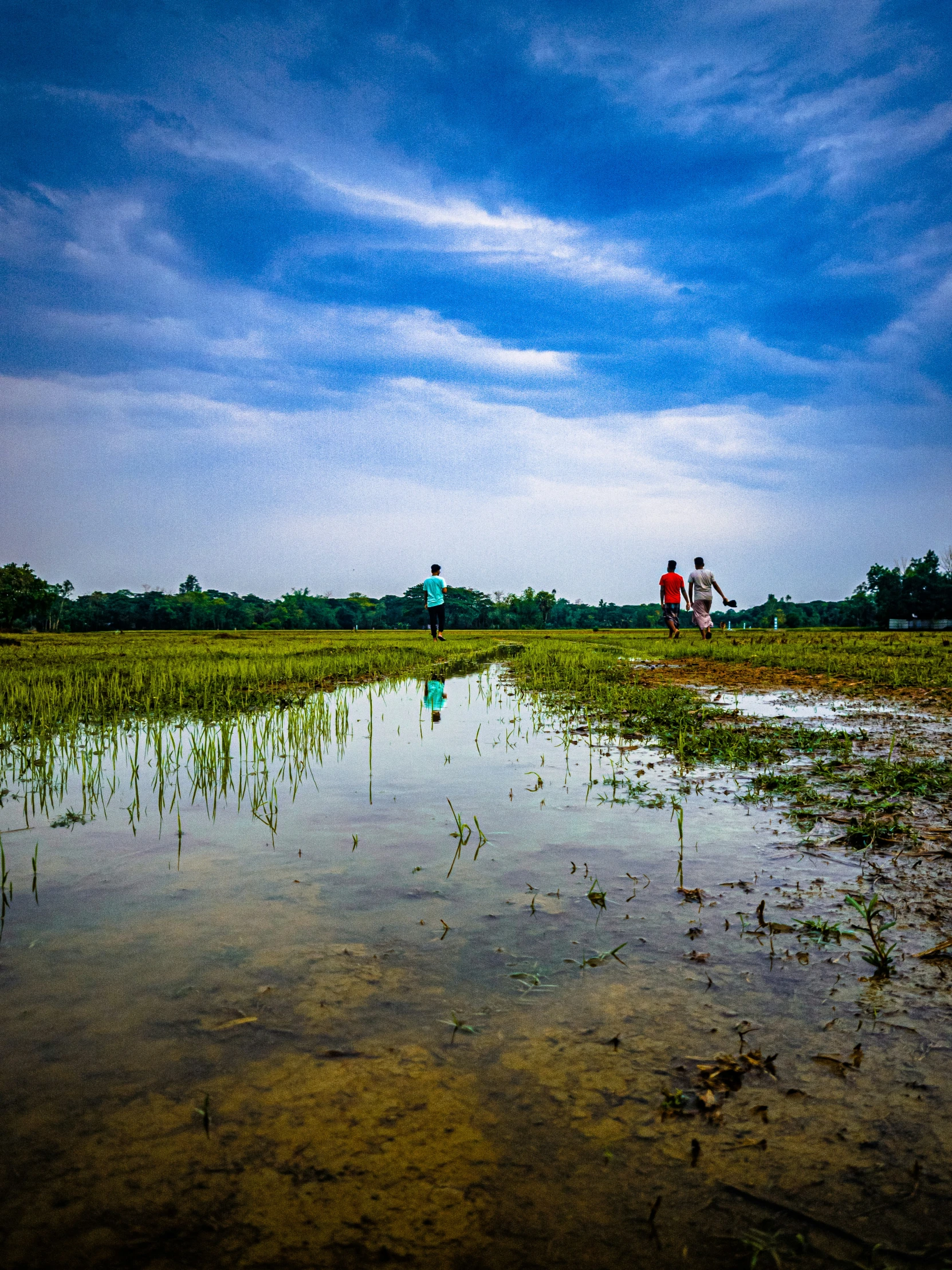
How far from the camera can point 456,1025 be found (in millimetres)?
1740

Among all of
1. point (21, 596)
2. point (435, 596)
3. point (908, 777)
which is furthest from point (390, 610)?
point (908, 777)

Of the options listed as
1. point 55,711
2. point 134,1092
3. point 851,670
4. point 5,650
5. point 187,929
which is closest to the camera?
point 134,1092

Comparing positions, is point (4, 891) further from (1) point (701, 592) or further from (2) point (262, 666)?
(1) point (701, 592)

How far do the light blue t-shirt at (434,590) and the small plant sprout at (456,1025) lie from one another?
56.4 ft

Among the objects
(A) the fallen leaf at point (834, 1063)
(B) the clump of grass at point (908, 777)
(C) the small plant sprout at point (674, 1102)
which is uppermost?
(B) the clump of grass at point (908, 777)

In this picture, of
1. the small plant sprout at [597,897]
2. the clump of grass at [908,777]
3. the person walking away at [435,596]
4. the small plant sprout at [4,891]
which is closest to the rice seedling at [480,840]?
the small plant sprout at [597,897]

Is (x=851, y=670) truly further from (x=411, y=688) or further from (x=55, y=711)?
(x=55, y=711)

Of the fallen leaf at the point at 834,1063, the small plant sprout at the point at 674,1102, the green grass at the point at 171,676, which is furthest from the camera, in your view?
the green grass at the point at 171,676

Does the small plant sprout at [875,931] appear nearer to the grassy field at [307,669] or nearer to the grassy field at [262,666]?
the grassy field at [307,669]

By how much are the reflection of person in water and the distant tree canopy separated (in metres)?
46.9

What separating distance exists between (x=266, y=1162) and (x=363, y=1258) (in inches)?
11.0

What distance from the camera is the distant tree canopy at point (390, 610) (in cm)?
6631

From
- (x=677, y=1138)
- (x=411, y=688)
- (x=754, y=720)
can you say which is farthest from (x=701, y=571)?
(x=677, y=1138)

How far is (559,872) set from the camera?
2809 mm
